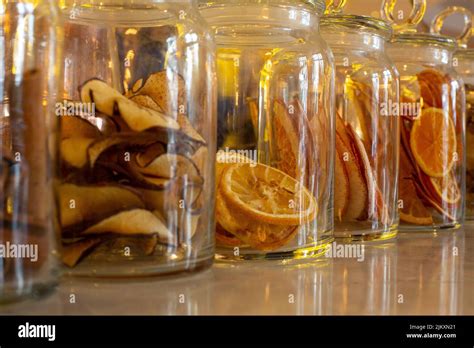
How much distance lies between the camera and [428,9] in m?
1.56

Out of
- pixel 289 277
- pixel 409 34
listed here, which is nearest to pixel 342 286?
pixel 289 277

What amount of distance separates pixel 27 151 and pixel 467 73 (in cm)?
97

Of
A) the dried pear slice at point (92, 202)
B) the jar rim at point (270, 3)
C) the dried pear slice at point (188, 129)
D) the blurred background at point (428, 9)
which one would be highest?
the blurred background at point (428, 9)

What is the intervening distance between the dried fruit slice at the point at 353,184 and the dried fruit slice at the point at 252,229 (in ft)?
0.65

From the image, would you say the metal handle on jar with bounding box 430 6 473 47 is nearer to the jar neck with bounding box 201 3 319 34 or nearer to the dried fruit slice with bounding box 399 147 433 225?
the dried fruit slice with bounding box 399 147 433 225

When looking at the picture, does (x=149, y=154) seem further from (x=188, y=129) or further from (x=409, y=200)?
(x=409, y=200)

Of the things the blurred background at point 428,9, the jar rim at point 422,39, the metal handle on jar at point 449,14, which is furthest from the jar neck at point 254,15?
the blurred background at point 428,9

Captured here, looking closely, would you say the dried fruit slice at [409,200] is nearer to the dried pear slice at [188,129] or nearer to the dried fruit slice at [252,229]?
the dried fruit slice at [252,229]

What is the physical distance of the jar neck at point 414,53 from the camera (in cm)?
111

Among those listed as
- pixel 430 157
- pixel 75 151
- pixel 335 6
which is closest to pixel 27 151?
pixel 75 151

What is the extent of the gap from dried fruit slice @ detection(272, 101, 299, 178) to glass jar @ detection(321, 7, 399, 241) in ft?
0.47

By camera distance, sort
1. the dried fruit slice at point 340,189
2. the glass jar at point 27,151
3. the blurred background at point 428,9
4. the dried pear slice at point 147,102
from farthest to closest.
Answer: the blurred background at point 428,9, the dried fruit slice at point 340,189, the dried pear slice at point 147,102, the glass jar at point 27,151
